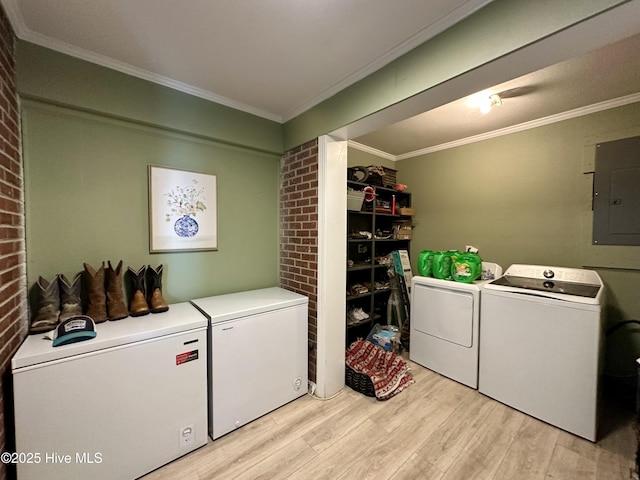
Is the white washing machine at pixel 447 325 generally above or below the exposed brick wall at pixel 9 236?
below

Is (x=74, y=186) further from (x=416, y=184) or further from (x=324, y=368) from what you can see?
(x=416, y=184)

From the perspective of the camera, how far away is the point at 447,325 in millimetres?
2365

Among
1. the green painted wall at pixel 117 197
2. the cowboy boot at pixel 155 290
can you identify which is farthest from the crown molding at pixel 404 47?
the cowboy boot at pixel 155 290

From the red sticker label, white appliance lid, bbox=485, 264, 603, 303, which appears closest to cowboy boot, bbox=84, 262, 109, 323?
the red sticker label

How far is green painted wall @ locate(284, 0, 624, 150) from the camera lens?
956mm

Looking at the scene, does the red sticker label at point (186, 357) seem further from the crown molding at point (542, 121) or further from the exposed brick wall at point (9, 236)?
the crown molding at point (542, 121)

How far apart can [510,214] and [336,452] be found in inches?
109

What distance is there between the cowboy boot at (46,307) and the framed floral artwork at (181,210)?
534 millimetres

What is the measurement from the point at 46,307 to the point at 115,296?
0.98ft

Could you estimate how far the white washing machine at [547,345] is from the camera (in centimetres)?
165

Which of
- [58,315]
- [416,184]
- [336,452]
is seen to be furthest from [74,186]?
[416,184]

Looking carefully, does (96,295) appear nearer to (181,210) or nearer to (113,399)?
(113,399)

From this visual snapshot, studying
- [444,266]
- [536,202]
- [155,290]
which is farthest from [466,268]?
[155,290]

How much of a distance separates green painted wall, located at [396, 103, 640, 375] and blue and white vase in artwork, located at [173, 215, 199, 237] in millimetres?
2812
